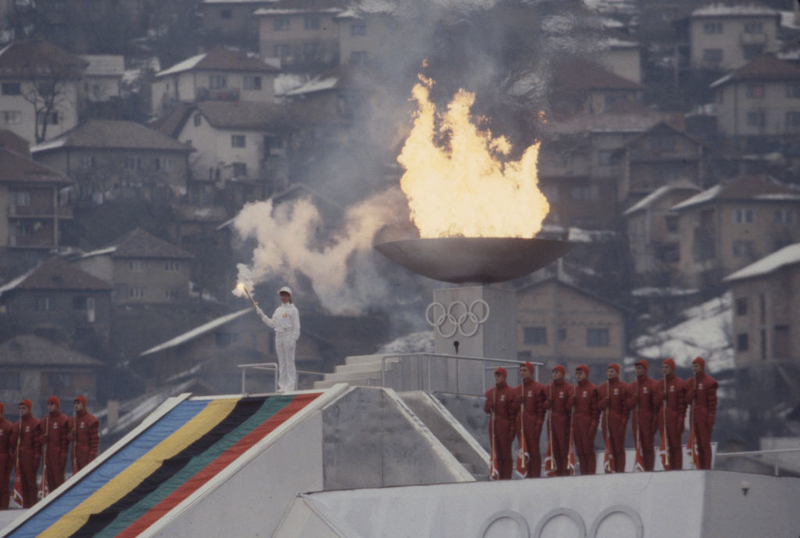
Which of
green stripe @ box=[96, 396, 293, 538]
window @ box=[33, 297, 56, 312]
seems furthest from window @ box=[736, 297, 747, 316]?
green stripe @ box=[96, 396, 293, 538]

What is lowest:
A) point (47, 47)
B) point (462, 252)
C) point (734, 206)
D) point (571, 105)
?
point (462, 252)

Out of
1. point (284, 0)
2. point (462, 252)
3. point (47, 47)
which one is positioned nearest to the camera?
point (462, 252)

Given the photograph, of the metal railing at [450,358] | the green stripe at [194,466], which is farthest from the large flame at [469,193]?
the green stripe at [194,466]

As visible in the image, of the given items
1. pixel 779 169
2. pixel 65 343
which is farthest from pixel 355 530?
pixel 779 169

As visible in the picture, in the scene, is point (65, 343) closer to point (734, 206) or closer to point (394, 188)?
point (394, 188)

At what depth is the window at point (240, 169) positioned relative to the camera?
323 ft

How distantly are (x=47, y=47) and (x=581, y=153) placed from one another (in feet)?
143

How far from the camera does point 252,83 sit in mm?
104688

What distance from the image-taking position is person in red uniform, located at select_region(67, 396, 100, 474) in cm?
2112

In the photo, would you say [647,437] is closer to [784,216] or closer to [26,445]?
[26,445]

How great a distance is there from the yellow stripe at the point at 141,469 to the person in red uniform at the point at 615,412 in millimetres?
6875

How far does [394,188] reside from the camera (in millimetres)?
91438

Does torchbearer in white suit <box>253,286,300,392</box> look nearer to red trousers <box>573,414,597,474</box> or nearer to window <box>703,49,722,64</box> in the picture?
red trousers <box>573,414,597,474</box>

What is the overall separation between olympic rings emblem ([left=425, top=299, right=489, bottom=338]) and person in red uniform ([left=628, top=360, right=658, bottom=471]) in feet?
20.4
